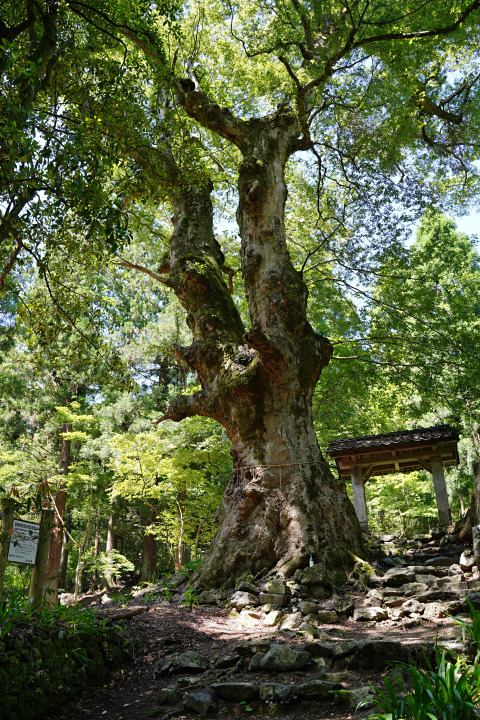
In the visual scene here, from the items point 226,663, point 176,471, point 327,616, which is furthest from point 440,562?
point 176,471

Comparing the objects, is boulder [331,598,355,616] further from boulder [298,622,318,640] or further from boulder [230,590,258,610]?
boulder [230,590,258,610]

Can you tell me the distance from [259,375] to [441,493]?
656 centimetres

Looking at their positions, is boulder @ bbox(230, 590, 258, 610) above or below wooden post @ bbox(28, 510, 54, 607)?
below

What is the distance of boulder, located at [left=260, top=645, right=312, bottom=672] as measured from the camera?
3410 millimetres

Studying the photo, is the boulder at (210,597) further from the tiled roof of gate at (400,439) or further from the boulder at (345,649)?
the tiled roof of gate at (400,439)

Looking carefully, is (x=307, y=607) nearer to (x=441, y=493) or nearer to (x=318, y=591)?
(x=318, y=591)

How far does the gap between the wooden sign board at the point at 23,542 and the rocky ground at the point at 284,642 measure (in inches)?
45.2

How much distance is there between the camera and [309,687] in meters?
2.96

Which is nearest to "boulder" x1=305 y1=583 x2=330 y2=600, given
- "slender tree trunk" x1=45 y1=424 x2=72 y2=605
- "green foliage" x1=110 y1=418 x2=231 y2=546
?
"green foliage" x1=110 y1=418 x2=231 y2=546

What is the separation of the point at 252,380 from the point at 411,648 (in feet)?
13.8

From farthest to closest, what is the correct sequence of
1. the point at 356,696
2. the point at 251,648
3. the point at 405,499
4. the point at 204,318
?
the point at 405,499 → the point at 204,318 → the point at 251,648 → the point at 356,696

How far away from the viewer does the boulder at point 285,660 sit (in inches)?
134

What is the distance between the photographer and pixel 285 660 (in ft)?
11.3

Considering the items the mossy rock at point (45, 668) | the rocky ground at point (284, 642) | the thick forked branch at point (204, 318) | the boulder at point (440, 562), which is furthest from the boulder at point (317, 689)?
the boulder at point (440, 562)
